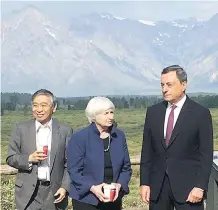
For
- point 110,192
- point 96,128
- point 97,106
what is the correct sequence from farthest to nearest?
1. point 96,128
2. point 97,106
3. point 110,192

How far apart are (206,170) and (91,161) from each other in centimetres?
80

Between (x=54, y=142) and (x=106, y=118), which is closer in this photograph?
(x=106, y=118)

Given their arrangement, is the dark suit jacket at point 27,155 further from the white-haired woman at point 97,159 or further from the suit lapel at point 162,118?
the suit lapel at point 162,118

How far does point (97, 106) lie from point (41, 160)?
2.08ft

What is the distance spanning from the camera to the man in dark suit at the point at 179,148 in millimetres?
3619

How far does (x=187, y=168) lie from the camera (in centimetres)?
367

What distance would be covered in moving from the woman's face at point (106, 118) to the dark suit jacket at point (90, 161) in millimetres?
102

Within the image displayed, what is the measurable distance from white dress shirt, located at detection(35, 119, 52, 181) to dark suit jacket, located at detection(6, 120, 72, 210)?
0.09 feet

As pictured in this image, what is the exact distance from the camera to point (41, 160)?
3.87 metres

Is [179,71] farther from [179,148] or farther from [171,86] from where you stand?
[179,148]

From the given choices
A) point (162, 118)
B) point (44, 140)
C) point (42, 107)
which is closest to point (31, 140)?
point (44, 140)

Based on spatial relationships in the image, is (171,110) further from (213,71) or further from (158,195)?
(213,71)

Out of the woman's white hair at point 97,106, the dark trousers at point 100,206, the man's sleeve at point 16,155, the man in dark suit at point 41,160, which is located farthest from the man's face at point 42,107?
the dark trousers at point 100,206

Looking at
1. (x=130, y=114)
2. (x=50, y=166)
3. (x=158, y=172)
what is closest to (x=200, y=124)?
(x=158, y=172)
